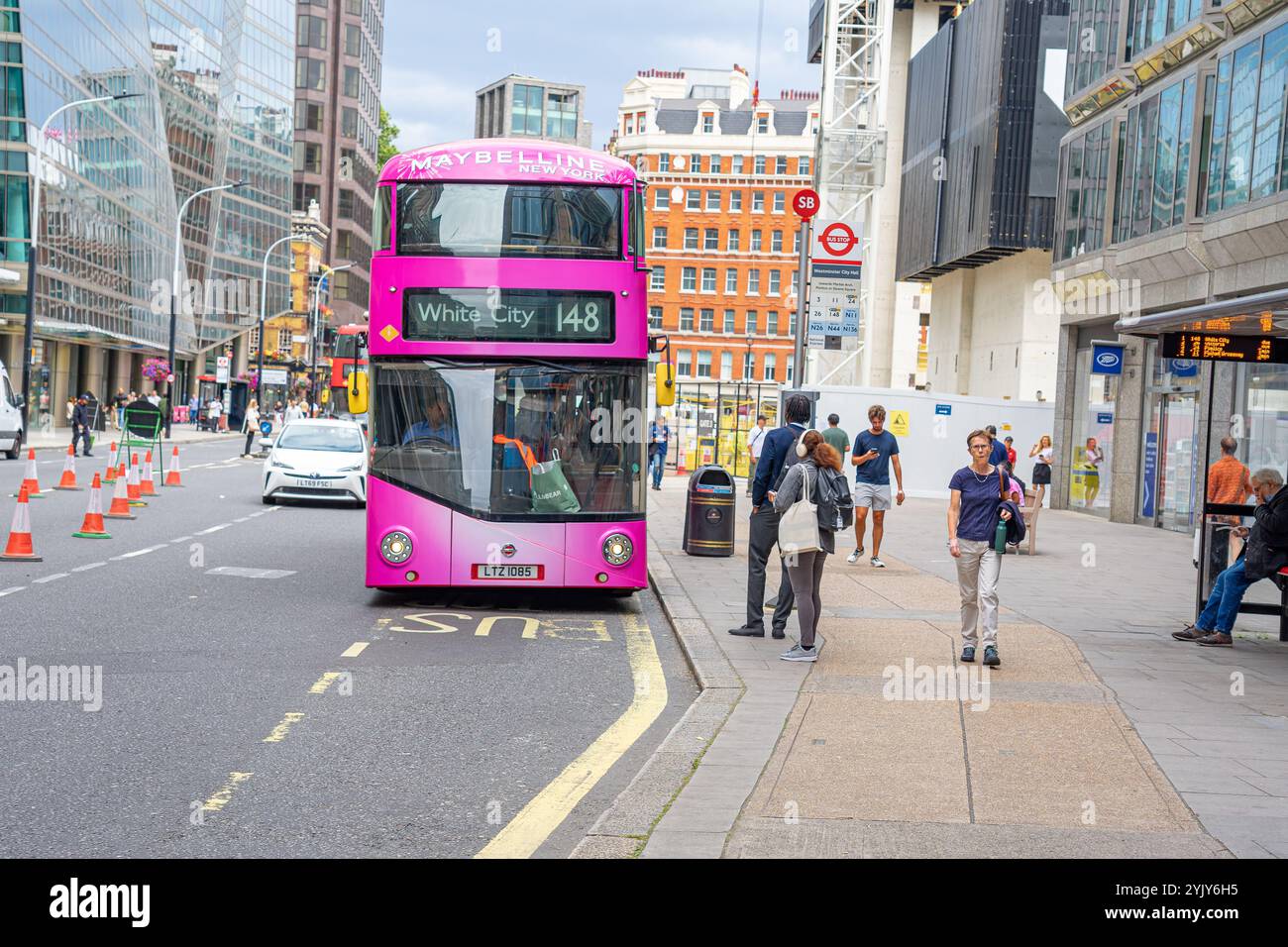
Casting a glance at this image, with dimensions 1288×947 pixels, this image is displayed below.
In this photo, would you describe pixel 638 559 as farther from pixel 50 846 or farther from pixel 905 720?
pixel 50 846

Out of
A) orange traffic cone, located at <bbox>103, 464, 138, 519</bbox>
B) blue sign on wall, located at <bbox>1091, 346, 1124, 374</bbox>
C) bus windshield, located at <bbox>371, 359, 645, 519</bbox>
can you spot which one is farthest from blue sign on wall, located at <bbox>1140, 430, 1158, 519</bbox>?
bus windshield, located at <bbox>371, 359, 645, 519</bbox>

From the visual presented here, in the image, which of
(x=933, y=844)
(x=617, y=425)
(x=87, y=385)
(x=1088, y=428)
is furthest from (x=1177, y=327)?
(x=87, y=385)

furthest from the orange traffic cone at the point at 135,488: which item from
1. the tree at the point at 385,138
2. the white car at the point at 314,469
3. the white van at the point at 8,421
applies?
the tree at the point at 385,138

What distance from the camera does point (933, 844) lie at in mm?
5566

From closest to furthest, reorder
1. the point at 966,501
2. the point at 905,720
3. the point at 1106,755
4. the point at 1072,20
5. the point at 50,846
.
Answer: the point at 50,846
the point at 1106,755
the point at 905,720
the point at 966,501
the point at 1072,20

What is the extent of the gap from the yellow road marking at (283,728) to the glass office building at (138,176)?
4874 cm

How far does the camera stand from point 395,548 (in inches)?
503

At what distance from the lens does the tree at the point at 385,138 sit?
126 m

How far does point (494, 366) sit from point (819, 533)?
350 cm

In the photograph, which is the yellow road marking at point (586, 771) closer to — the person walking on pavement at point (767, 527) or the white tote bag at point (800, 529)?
the person walking on pavement at point (767, 527)

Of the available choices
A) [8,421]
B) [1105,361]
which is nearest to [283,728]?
[1105,361]

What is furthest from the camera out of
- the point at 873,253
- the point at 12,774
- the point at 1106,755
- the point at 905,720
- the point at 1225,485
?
the point at 873,253

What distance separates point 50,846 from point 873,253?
52.8m

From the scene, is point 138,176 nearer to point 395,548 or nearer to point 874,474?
point 874,474
